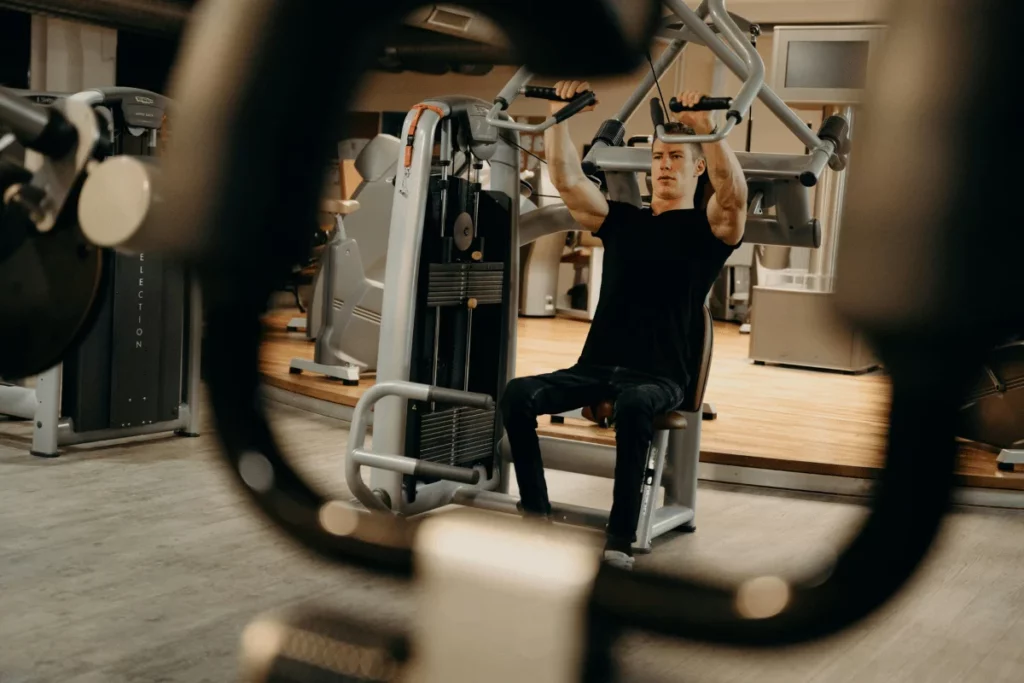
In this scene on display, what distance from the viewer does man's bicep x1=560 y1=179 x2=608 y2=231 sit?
9.19 ft

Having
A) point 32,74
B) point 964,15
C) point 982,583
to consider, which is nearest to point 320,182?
point 964,15

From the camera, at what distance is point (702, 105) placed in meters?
1.42

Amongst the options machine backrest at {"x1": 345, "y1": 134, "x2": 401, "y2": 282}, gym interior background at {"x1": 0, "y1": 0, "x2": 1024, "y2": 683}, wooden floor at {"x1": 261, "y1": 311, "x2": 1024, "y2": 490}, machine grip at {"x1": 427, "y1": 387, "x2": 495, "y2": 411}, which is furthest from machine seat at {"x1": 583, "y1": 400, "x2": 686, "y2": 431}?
machine backrest at {"x1": 345, "y1": 134, "x2": 401, "y2": 282}

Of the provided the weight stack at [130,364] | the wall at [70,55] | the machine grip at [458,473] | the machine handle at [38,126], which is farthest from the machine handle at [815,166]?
the wall at [70,55]

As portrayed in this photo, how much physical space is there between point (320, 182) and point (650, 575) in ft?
0.75

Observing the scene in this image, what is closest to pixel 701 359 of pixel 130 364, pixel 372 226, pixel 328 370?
pixel 130 364

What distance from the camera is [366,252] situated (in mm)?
5879

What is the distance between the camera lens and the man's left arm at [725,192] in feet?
7.88

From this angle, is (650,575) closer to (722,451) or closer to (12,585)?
(12,585)

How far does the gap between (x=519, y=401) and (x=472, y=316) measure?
2.13 feet

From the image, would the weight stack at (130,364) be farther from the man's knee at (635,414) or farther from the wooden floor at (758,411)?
the man's knee at (635,414)

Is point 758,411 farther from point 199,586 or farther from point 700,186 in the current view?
point 199,586

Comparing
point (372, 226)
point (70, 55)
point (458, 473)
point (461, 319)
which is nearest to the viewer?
point (458, 473)

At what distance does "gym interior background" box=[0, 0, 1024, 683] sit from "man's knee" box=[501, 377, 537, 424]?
1.68 ft
